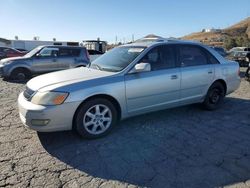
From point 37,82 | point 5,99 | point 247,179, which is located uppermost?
point 37,82

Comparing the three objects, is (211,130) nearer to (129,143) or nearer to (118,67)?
(129,143)

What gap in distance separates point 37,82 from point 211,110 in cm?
400

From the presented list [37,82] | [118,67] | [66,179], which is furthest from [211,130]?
[37,82]

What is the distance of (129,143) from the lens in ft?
13.8

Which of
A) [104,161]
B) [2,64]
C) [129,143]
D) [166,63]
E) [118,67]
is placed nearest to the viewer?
[104,161]

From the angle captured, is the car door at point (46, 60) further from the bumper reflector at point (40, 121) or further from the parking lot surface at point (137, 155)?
the bumper reflector at point (40, 121)

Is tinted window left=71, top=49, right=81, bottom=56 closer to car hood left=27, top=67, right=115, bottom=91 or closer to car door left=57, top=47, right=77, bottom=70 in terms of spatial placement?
car door left=57, top=47, right=77, bottom=70

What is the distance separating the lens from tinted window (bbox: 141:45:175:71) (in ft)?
16.0

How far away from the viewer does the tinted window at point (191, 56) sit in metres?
5.37

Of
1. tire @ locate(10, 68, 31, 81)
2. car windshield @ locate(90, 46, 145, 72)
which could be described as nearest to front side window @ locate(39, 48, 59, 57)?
tire @ locate(10, 68, 31, 81)

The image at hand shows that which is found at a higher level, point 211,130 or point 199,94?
point 199,94

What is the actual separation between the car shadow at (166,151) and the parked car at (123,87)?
0.35m

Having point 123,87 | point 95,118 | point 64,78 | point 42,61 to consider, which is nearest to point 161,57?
point 123,87

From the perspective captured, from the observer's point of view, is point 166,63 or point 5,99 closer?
point 166,63
